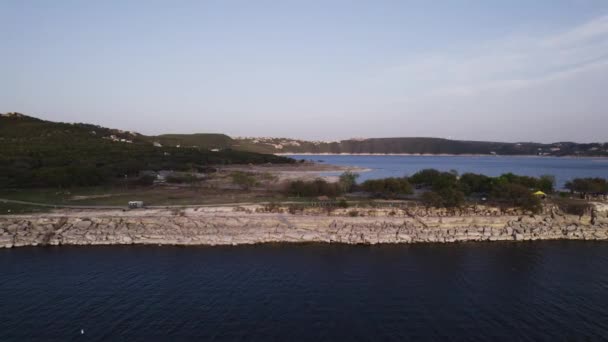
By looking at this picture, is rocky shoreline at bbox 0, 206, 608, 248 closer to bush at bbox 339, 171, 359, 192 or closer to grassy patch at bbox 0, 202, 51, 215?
grassy patch at bbox 0, 202, 51, 215

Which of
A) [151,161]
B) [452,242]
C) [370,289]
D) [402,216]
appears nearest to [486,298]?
[370,289]

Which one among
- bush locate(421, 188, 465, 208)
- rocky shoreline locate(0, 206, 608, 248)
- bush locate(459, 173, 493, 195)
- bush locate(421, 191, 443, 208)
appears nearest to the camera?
rocky shoreline locate(0, 206, 608, 248)

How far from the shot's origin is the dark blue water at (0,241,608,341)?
59.2ft

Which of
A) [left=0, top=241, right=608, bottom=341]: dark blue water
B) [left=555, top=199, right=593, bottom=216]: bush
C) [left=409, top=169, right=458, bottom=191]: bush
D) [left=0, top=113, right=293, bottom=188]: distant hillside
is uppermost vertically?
[left=0, top=113, right=293, bottom=188]: distant hillside

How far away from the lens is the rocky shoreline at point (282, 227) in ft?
109

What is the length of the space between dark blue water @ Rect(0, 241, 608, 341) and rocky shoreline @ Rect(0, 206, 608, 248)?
6.28 feet

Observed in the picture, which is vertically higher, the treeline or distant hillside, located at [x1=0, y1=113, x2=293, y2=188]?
distant hillside, located at [x1=0, y1=113, x2=293, y2=188]

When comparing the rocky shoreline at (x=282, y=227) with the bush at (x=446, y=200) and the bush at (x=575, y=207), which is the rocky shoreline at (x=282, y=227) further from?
the bush at (x=446, y=200)

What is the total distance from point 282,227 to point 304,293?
12840 mm

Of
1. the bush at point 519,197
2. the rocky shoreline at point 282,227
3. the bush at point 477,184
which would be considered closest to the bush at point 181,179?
the rocky shoreline at point 282,227

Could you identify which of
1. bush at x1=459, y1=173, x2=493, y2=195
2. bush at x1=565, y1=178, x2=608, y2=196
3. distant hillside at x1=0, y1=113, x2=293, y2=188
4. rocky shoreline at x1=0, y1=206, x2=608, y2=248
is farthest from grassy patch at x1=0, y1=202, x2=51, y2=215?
bush at x1=565, y1=178, x2=608, y2=196

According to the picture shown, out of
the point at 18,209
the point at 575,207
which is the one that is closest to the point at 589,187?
the point at 575,207

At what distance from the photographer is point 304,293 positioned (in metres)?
22.5

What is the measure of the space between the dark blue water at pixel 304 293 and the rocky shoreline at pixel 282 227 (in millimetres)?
1914
